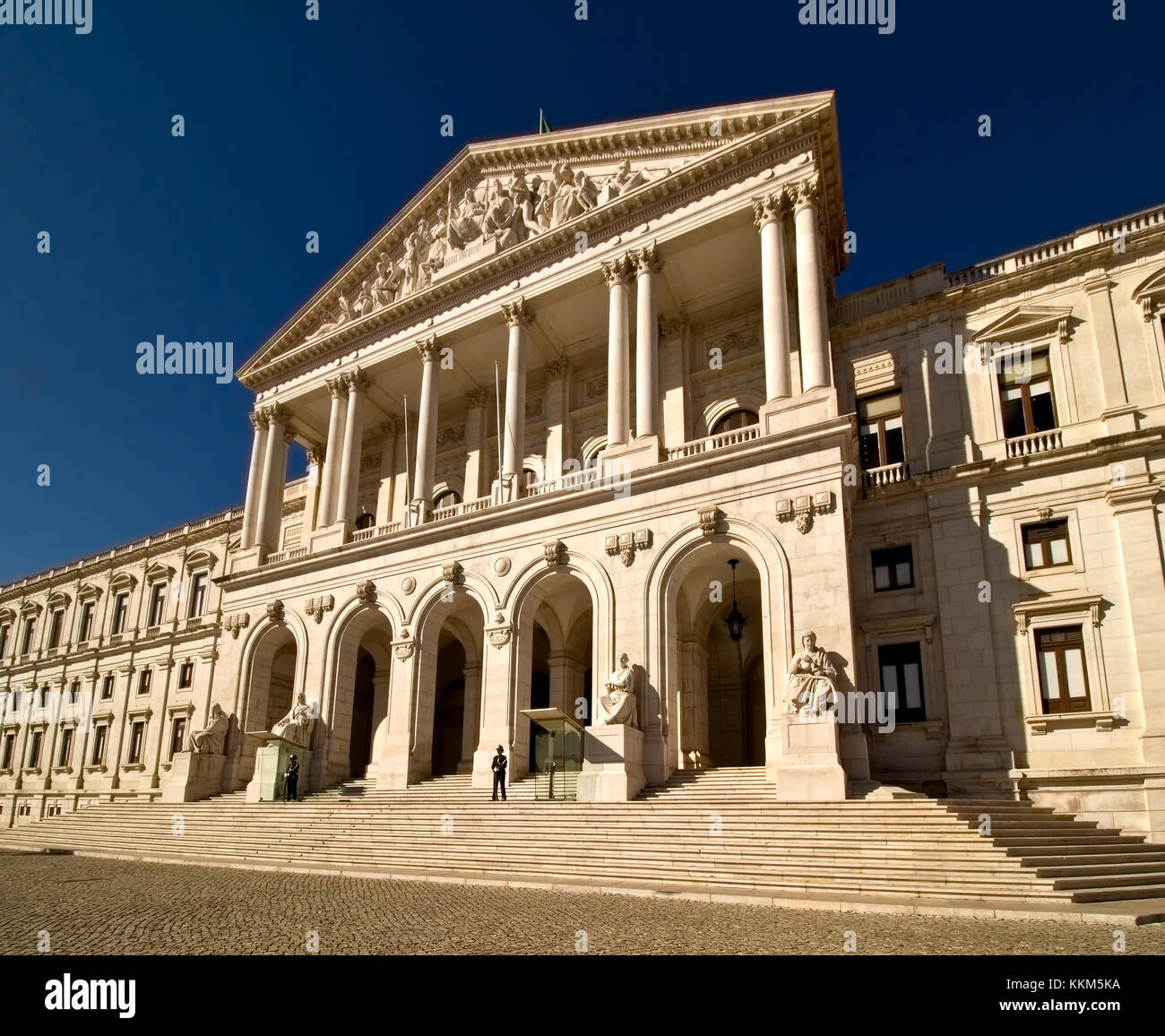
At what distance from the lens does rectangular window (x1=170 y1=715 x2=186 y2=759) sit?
4039 cm

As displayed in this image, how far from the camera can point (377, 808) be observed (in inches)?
853

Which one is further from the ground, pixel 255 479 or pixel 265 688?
pixel 255 479

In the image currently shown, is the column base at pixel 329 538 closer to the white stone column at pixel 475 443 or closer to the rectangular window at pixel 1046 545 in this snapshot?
the white stone column at pixel 475 443

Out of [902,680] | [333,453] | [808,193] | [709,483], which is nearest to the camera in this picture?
[902,680]

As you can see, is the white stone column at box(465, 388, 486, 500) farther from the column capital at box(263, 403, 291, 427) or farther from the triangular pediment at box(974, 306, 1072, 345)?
the triangular pediment at box(974, 306, 1072, 345)

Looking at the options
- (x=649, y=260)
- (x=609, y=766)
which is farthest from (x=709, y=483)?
(x=649, y=260)

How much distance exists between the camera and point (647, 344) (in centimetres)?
2495

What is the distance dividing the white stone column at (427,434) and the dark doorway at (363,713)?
7357 mm

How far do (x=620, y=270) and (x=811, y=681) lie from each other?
14.7m

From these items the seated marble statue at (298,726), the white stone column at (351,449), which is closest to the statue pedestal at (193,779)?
the seated marble statue at (298,726)

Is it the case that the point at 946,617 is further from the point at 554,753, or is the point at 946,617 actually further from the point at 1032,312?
the point at 554,753

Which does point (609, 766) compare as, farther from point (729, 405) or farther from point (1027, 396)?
point (1027, 396)

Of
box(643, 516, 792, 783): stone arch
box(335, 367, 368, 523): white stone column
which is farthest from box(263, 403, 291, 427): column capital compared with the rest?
box(643, 516, 792, 783): stone arch

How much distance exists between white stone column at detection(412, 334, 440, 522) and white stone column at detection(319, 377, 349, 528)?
152 inches
